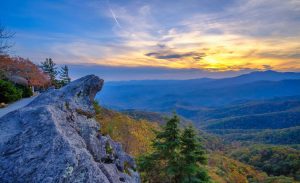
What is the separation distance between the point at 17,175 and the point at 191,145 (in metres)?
15.9

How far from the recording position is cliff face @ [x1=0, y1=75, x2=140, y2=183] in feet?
20.6

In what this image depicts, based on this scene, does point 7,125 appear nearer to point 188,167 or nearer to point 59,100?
point 59,100

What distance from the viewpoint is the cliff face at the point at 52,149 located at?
6273 mm

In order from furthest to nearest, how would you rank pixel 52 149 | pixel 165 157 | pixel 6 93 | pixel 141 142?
pixel 141 142 → pixel 6 93 → pixel 165 157 → pixel 52 149

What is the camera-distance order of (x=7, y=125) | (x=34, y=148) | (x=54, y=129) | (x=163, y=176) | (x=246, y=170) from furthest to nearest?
(x=246, y=170), (x=163, y=176), (x=7, y=125), (x=54, y=129), (x=34, y=148)

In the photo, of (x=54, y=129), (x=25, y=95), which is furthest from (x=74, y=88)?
(x=25, y=95)

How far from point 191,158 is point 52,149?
1518cm

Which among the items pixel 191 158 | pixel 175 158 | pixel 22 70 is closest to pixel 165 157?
pixel 175 158

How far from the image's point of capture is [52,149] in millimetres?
6719

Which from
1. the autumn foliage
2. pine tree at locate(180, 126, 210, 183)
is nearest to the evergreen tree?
pine tree at locate(180, 126, 210, 183)

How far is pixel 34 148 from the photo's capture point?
696 centimetres

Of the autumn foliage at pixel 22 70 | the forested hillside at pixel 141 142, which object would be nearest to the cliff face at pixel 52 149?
the forested hillside at pixel 141 142

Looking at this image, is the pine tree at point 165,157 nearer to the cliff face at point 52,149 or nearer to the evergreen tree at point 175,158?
the evergreen tree at point 175,158

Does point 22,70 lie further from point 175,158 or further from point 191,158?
point 191,158
